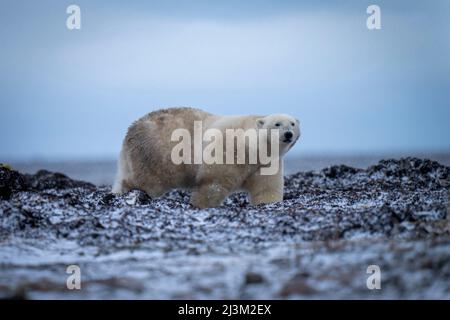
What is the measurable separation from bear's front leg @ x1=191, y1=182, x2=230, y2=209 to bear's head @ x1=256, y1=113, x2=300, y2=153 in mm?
1015

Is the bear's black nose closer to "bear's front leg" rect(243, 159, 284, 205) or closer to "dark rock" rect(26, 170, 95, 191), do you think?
"bear's front leg" rect(243, 159, 284, 205)

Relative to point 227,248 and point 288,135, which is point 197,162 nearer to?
point 288,135

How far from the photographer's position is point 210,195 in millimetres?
9812

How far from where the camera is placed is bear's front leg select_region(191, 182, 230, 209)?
9.81 m

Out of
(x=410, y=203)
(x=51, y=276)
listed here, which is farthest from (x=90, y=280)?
(x=410, y=203)

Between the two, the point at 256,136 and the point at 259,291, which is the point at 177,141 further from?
the point at 259,291

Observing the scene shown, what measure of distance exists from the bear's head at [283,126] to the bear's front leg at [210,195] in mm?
1015

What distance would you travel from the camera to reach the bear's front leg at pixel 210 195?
386 inches

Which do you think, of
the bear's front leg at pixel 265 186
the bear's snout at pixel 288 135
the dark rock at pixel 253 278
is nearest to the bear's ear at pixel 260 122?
the bear's snout at pixel 288 135

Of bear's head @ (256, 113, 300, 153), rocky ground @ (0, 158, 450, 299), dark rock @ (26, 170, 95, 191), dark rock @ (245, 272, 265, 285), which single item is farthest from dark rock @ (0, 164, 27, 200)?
dark rock @ (245, 272, 265, 285)

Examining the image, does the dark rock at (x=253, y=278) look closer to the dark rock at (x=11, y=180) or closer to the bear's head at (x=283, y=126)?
the bear's head at (x=283, y=126)

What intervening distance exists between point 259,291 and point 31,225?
10.7 feet

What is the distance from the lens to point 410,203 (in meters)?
8.42
